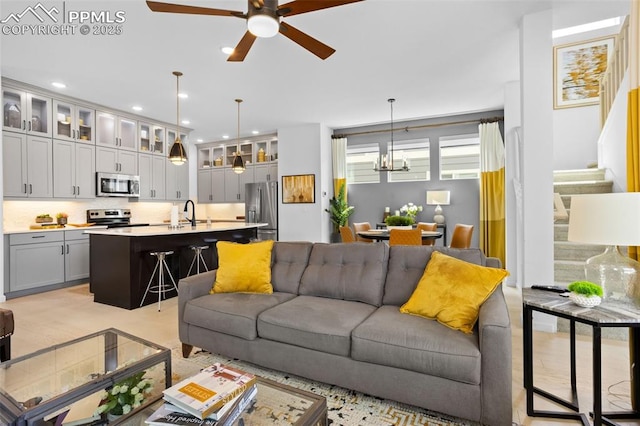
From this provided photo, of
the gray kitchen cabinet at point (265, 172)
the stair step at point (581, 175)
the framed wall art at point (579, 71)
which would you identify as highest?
the framed wall art at point (579, 71)

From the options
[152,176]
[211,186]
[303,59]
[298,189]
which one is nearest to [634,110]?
[303,59]

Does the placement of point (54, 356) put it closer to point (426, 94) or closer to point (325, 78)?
point (325, 78)

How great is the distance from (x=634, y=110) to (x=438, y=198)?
394 cm

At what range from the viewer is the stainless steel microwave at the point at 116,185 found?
5641 millimetres

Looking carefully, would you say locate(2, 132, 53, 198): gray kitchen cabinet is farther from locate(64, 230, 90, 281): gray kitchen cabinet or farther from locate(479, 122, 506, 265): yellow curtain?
locate(479, 122, 506, 265): yellow curtain

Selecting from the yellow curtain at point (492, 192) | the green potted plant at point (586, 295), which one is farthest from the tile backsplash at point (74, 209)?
the green potted plant at point (586, 295)

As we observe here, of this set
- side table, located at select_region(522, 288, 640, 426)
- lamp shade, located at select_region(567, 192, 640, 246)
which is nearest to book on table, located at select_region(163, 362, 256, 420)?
side table, located at select_region(522, 288, 640, 426)

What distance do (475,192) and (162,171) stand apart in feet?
20.9

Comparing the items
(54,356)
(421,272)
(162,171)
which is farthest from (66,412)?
(162,171)

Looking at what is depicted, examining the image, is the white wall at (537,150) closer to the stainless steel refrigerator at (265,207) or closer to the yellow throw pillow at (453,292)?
the yellow throw pillow at (453,292)

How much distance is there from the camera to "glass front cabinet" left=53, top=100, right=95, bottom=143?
201 inches

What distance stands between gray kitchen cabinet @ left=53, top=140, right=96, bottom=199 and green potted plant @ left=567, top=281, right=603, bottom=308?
6454mm

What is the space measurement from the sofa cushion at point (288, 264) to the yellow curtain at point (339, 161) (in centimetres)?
446

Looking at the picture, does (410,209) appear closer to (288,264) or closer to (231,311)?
(288,264)
